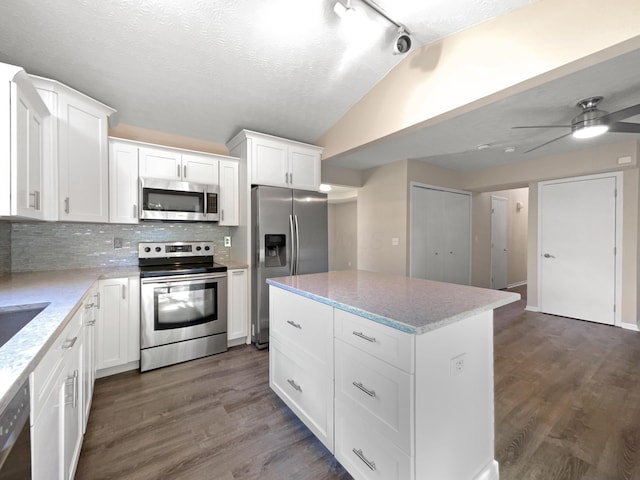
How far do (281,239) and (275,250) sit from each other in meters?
0.14

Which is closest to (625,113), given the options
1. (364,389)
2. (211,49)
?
(364,389)

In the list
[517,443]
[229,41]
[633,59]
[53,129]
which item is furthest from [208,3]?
[517,443]

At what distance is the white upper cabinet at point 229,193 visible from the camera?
10.3 ft

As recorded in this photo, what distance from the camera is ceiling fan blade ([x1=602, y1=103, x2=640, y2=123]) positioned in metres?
1.89

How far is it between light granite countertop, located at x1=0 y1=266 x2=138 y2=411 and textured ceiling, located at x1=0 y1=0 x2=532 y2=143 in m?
1.60

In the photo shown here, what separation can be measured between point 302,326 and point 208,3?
224 centimetres

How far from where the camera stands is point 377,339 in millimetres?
1186

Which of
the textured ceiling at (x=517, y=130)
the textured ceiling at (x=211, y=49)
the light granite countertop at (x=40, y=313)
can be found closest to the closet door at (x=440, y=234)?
the textured ceiling at (x=517, y=130)

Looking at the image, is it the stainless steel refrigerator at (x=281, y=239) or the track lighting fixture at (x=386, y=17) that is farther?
the stainless steel refrigerator at (x=281, y=239)

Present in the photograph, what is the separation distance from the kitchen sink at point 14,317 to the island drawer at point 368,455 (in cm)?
158

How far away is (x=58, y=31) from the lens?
1902 mm

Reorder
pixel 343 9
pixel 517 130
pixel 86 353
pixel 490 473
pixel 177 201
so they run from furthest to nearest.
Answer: pixel 517 130
pixel 177 201
pixel 343 9
pixel 86 353
pixel 490 473

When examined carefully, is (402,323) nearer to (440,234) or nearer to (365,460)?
(365,460)

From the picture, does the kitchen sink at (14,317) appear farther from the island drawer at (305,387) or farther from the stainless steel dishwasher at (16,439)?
the island drawer at (305,387)
